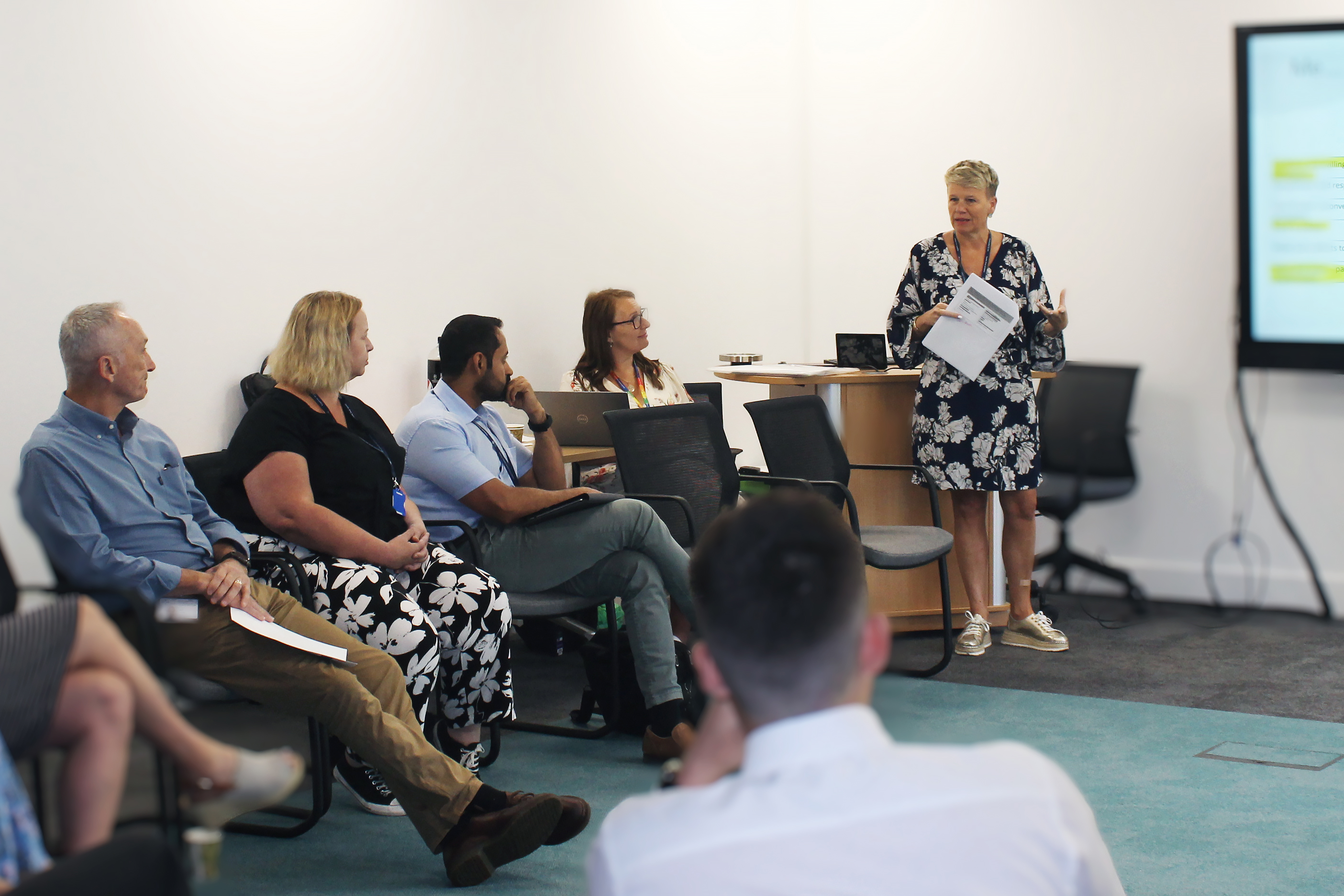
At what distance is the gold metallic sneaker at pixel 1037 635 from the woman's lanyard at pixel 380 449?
2.05 meters

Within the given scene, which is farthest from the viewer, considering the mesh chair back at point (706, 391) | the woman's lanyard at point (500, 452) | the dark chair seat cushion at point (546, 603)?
the mesh chair back at point (706, 391)

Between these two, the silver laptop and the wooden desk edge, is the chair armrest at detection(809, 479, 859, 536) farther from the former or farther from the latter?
the silver laptop

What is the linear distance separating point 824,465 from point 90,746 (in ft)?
9.91

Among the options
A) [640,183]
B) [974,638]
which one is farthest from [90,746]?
[640,183]

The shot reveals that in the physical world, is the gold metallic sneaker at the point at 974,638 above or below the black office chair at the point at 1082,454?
below

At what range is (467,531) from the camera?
2.76 metres

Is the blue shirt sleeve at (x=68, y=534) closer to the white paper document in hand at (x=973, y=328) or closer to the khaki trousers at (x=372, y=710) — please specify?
the khaki trousers at (x=372, y=710)

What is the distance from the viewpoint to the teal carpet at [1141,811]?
6.93 ft

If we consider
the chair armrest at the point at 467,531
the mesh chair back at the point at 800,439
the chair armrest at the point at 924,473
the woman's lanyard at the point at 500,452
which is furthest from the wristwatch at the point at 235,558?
the chair armrest at the point at 924,473

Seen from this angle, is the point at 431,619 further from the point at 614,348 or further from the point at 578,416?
the point at 614,348

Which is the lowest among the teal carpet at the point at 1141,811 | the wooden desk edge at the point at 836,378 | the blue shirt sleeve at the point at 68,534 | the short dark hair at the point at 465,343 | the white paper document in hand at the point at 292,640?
the teal carpet at the point at 1141,811

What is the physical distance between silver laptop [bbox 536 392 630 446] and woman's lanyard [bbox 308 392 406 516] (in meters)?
1.02

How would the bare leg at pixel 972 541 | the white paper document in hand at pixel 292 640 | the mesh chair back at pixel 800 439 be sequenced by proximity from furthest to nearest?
the bare leg at pixel 972 541, the mesh chair back at pixel 800 439, the white paper document in hand at pixel 292 640

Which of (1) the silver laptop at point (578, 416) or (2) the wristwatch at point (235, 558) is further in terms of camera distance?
(1) the silver laptop at point (578, 416)
